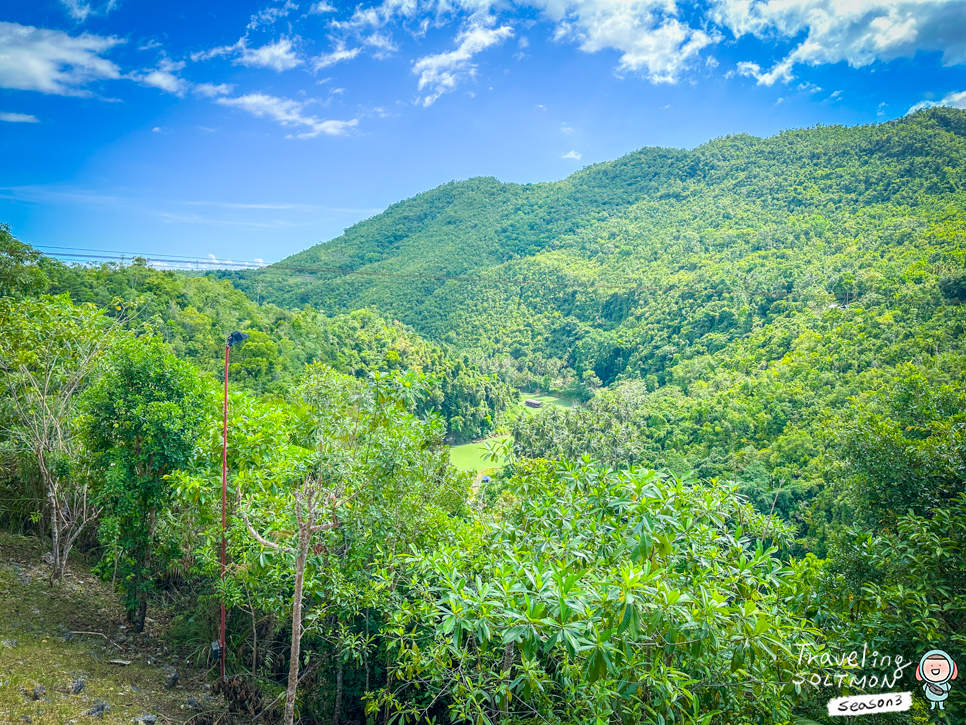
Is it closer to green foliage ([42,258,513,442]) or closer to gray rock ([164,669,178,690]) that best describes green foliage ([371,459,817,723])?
green foliage ([42,258,513,442])

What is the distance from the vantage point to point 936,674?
11.6ft

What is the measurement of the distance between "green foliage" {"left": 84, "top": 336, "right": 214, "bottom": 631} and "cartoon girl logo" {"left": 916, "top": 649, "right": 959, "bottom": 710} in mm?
8104

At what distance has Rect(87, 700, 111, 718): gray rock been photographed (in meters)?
5.53

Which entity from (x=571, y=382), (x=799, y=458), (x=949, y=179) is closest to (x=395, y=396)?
(x=799, y=458)

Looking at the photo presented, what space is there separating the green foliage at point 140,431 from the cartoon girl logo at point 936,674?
8104 millimetres

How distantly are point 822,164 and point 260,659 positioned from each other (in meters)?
89.6

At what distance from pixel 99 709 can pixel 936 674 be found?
7795 mm

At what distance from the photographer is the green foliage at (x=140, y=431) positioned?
7070 mm

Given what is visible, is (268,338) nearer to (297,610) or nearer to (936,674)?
(297,610)

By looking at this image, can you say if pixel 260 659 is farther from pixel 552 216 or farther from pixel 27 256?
pixel 552 216

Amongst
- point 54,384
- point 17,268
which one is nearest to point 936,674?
point 54,384

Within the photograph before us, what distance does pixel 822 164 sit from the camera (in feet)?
240

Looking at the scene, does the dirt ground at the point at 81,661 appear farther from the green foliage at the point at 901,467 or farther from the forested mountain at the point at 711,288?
the forested mountain at the point at 711,288

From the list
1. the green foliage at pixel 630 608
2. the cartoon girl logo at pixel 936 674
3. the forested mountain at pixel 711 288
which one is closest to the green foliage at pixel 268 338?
the green foliage at pixel 630 608
